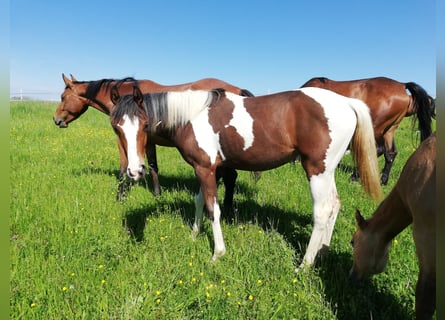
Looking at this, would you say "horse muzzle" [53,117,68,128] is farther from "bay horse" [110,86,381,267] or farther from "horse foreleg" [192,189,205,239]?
"horse foreleg" [192,189,205,239]

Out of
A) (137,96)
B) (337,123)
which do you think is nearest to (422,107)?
(337,123)

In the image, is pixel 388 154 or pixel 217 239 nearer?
pixel 217 239

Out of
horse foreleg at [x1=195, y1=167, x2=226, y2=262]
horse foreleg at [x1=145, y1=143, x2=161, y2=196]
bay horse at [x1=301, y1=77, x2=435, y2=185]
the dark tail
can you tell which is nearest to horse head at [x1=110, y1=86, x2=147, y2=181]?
horse foreleg at [x1=195, y1=167, x2=226, y2=262]

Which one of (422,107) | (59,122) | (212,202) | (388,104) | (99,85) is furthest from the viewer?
(388,104)

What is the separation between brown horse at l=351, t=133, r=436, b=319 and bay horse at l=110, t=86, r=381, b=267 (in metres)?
0.72

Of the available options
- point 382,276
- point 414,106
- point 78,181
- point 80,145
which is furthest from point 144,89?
point 414,106

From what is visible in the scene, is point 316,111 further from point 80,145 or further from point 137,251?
point 80,145

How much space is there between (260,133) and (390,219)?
1.57 metres

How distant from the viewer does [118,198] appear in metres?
5.10

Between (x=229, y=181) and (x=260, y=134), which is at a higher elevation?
(x=260, y=134)

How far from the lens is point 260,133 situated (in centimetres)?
339

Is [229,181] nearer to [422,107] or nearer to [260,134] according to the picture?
[260,134]

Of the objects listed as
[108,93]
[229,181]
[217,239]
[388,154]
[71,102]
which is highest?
[108,93]

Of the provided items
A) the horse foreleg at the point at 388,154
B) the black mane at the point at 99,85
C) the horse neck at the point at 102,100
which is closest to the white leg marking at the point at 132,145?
the horse neck at the point at 102,100
